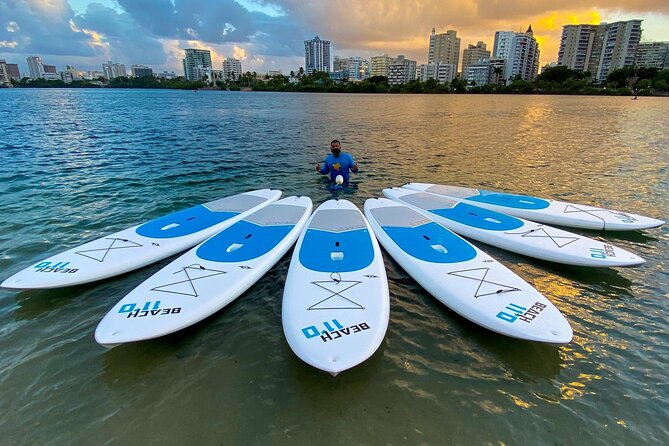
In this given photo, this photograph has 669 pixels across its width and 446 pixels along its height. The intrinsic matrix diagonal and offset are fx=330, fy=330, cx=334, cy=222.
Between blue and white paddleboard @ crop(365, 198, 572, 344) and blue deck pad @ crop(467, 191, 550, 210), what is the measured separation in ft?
10.4

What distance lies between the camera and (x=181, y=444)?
3932 millimetres

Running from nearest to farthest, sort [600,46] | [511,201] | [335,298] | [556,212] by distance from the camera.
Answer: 1. [335,298]
2. [556,212]
3. [511,201]
4. [600,46]

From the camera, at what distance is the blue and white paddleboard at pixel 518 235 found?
716 centimetres

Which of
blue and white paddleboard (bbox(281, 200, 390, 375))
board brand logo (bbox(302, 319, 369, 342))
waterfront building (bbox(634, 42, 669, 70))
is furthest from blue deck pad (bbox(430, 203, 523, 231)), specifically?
waterfront building (bbox(634, 42, 669, 70))

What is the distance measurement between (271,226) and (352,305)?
413cm

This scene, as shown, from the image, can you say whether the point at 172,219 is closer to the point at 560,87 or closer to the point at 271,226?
the point at 271,226

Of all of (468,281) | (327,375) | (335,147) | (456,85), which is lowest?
(327,375)

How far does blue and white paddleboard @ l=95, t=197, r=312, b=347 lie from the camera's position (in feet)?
16.1

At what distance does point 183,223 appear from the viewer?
9.01 m

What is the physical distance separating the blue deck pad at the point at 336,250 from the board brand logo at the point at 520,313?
2602mm

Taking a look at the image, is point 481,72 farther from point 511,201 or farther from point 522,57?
point 511,201

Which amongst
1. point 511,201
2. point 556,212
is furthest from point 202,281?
point 556,212

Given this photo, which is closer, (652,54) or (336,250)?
(336,250)

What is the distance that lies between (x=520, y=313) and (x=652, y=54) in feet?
792
